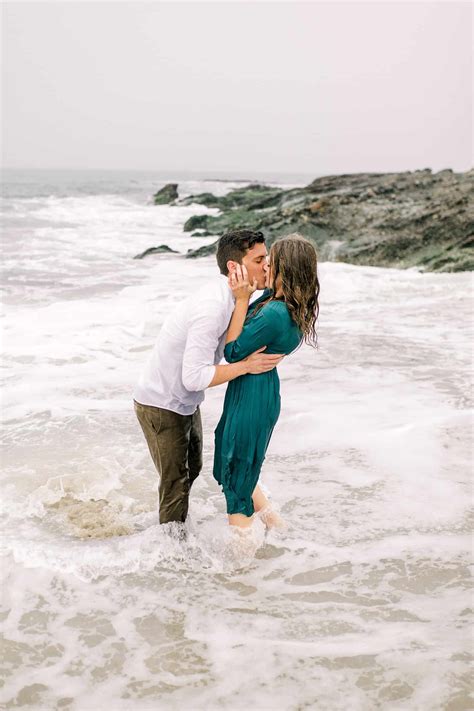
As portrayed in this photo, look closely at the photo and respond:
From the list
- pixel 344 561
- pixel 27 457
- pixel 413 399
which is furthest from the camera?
pixel 413 399

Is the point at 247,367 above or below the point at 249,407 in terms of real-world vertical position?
above

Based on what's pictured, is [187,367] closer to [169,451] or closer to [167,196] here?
[169,451]

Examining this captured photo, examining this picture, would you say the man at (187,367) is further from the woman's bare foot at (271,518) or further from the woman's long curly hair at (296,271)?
the woman's bare foot at (271,518)

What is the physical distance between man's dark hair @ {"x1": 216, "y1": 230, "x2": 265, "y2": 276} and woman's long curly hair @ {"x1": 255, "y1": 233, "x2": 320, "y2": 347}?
130 mm

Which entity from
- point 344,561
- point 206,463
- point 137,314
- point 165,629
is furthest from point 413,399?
point 137,314

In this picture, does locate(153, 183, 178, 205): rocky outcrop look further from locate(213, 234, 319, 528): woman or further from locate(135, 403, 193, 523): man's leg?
locate(213, 234, 319, 528): woman

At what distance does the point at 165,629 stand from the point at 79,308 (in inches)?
400

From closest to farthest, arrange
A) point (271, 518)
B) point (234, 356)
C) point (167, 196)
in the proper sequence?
point (234, 356)
point (271, 518)
point (167, 196)

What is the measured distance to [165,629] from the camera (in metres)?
3.59

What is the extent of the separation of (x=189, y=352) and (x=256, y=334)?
1.24ft

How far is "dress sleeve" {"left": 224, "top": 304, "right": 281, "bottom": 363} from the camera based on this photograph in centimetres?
369

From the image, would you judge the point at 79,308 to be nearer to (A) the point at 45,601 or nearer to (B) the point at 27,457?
(B) the point at 27,457

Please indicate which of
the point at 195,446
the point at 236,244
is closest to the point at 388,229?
the point at 195,446

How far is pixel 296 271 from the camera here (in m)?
3.64
